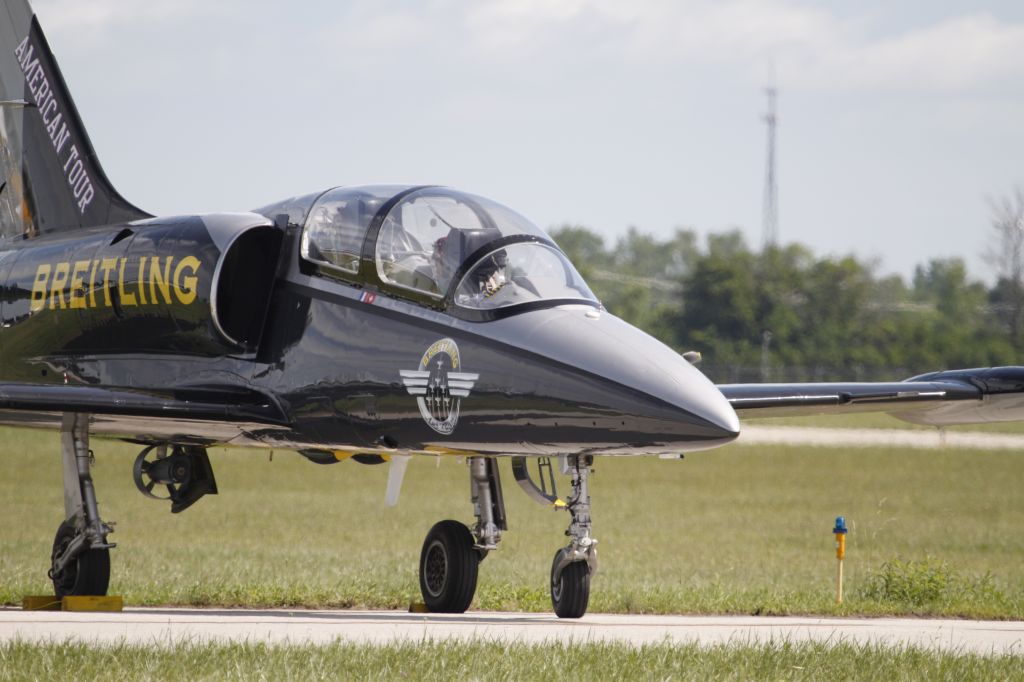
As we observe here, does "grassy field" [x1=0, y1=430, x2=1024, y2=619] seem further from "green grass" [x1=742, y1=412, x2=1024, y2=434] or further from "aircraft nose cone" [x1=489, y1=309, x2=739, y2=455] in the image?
"green grass" [x1=742, y1=412, x2=1024, y2=434]

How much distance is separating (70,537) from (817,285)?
240 feet

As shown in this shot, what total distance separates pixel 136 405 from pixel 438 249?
2.76 metres

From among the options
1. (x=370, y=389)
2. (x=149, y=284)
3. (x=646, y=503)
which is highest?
(x=149, y=284)

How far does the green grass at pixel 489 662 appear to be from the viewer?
8.38 meters

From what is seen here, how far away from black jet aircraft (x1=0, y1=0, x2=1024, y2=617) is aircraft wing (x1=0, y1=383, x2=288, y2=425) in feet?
0.06

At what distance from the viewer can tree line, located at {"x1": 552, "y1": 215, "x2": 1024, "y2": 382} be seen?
7225cm

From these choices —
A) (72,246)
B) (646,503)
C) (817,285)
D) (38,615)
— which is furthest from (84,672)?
(817,285)

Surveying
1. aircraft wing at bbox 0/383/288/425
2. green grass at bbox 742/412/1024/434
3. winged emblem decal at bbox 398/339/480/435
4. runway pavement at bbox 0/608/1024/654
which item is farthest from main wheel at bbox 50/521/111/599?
green grass at bbox 742/412/1024/434

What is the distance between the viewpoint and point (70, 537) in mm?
13000

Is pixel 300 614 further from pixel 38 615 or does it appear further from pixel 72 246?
pixel 72 246

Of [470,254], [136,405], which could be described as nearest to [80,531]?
[136,405]

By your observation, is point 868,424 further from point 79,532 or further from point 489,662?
point 489,662

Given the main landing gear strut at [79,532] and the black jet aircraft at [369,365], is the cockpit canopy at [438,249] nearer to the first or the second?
the black jet aircraft at [369,365]

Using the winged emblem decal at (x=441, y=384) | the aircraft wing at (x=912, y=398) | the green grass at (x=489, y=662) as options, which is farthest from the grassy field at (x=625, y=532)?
the green grass at (x=489, y=662)
